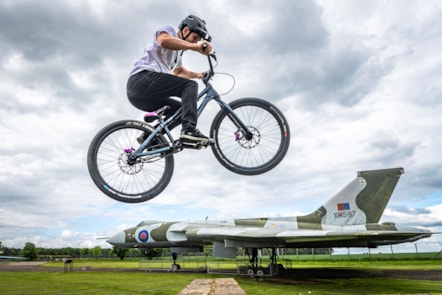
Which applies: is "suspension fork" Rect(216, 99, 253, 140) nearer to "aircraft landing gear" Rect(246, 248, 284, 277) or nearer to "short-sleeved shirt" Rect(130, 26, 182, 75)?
"short-sleeved shirt" Rect(130, 26, 182, 75)

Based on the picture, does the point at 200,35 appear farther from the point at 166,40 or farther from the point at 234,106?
the point at 234,106

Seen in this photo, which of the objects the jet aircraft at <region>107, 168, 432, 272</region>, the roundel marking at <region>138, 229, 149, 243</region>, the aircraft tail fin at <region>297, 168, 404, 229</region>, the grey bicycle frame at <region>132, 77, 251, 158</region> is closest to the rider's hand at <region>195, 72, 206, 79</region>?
the grey bicycle frame at <region>132, 77, 251, 158</region>

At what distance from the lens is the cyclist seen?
379 cm

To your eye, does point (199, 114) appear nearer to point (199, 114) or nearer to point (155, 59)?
point (199, 114)

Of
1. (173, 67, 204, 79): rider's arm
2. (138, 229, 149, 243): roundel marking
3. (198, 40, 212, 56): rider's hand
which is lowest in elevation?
(138, 229, 149, 243): roundel marking

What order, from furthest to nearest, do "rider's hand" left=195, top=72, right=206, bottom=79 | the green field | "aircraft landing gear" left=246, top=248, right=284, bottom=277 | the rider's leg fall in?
"aircraft landing gear" left=246, top=248, right=284, bottom=277 < the green field < "rider's hand" left=195, top=72, right=206, bottom=79 < the rider's leg

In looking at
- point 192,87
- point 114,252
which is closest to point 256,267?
point 192,87

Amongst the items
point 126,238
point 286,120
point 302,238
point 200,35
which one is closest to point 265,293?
point 302,238

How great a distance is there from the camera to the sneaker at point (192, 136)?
149 inches

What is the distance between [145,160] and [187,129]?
630 mm

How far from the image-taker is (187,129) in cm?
387

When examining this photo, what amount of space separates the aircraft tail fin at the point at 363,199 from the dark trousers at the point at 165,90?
87.1 feet

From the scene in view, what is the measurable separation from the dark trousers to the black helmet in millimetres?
558

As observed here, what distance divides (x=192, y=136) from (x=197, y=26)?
1.21 m
